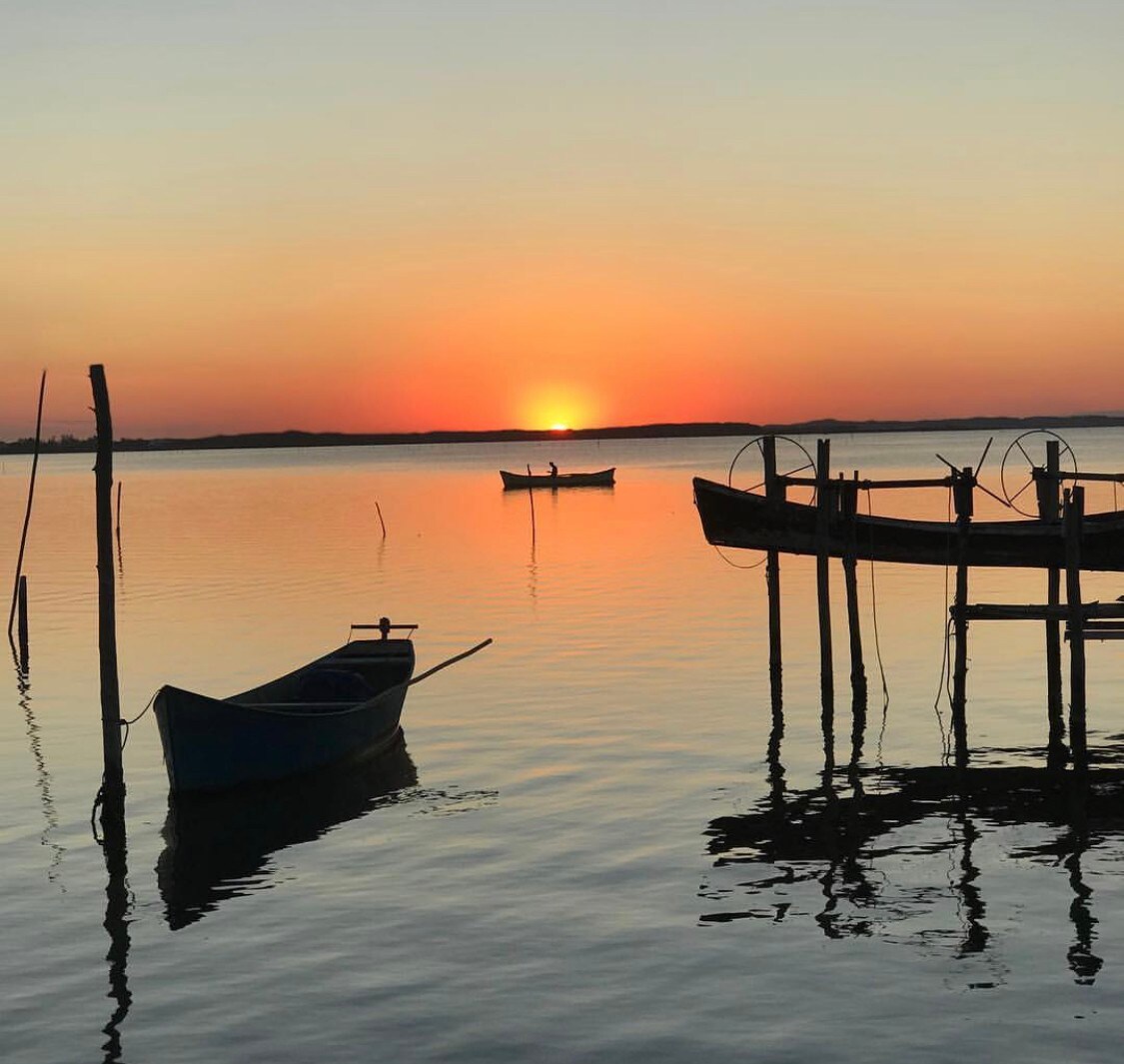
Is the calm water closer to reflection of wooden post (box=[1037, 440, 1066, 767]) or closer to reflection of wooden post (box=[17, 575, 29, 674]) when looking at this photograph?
reflection of wooden post (box=[17, 575, 29, 674])

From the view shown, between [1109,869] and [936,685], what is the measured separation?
12.0 metres

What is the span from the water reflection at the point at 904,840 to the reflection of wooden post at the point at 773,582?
15.8ft

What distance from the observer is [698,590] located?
44500 mm

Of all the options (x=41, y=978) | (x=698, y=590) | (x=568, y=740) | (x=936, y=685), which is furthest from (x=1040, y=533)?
(x=698, y=590)

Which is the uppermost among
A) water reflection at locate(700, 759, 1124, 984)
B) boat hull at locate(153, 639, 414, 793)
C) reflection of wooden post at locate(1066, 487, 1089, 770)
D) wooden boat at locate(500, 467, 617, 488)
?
wooden boat at locate(500, 467, 617, 488)

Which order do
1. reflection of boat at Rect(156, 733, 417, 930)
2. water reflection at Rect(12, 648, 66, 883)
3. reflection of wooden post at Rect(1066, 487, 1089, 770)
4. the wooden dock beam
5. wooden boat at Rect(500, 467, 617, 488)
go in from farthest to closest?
wooden boat at Rect(500, 467, 617, 488) → the wooden dock beam → reflection of wooden post at Rect(1066, 487, 1089, 770) → water reflection at Rect(12, 648, 66, 883) → reflection of boat at Rect(156, 733, 417, 930)

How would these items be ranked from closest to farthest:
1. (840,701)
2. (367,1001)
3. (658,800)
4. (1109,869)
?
(367,1001) → (1109,869) → (658,800) → (840,701)

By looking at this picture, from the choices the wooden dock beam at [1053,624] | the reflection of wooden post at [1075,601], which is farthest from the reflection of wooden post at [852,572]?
the reflection of wooden post at [1075,601]

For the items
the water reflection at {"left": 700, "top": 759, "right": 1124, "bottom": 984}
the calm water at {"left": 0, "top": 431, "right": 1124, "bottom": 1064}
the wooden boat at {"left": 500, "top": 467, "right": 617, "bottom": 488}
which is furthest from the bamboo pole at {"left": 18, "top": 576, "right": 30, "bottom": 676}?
the wooden boat at {"left": 500, "top": 467, "right": 617, "bottom": 488}

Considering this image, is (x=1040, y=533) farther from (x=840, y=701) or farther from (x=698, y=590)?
(x=698, y=590)

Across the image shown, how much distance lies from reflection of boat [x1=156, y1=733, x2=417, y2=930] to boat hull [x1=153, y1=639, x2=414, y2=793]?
0.22 metres

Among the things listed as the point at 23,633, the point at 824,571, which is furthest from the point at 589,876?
the point at 23,633

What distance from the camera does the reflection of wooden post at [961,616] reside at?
76.5 ft

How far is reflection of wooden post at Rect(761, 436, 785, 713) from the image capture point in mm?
25344
